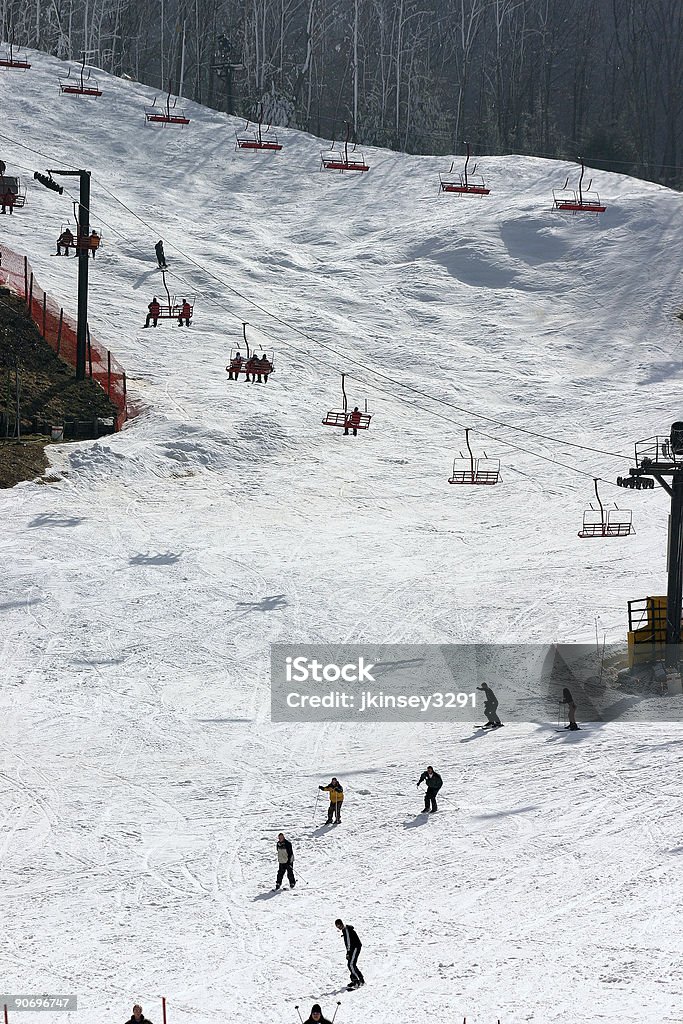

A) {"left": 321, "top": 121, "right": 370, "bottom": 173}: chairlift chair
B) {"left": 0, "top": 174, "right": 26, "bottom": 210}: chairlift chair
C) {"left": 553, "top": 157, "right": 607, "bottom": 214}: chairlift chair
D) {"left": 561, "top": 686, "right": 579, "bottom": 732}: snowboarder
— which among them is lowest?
{"left": 561, "top": 686, "right": 579, "bottom": 732}: snowboarder

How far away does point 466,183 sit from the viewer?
54.9 m

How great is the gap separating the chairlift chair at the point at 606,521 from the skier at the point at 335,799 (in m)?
12.9

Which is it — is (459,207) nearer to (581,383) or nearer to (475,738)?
(581,383)

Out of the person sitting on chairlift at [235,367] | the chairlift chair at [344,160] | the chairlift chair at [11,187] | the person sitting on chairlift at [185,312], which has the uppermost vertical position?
the chairlift chair at [344,160]

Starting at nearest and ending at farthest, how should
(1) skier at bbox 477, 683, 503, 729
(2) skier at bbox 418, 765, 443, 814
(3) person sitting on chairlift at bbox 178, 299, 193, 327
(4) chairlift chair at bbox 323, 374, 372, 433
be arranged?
(2) skier at bbox 418, 765, 443, 814
(1) skier at bbox 477, 683, 503, 729
(4) chairlift chair at bbox 323, 374, 372, 433
(3) person sitting on chairlift at bbox 178, 299, 193, 327

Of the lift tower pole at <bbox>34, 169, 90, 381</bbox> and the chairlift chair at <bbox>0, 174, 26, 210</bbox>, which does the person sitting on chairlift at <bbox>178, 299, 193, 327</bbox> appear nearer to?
the lift tower pole at <bbox>34, 169, 90, 381</bbox>

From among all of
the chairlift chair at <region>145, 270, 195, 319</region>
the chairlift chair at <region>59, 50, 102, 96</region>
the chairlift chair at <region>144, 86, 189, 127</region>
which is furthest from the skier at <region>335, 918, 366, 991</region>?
the chairlift chair at <region>59, 50, 102, 96</region>

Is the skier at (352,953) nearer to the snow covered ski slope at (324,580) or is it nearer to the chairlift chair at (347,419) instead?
the snow covered ski slope at (324,580)

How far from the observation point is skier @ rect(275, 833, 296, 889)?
1598 centimetres

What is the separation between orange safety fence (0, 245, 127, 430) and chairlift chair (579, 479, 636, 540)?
47.4ft

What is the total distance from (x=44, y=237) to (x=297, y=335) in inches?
448

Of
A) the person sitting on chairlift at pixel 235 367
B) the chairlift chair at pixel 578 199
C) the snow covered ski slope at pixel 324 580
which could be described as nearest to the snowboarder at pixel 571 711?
the snow covered ski slope at pixel 324 580

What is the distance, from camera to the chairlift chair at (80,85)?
6130 centimetres

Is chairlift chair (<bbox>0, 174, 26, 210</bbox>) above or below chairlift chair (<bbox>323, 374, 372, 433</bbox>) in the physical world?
above
